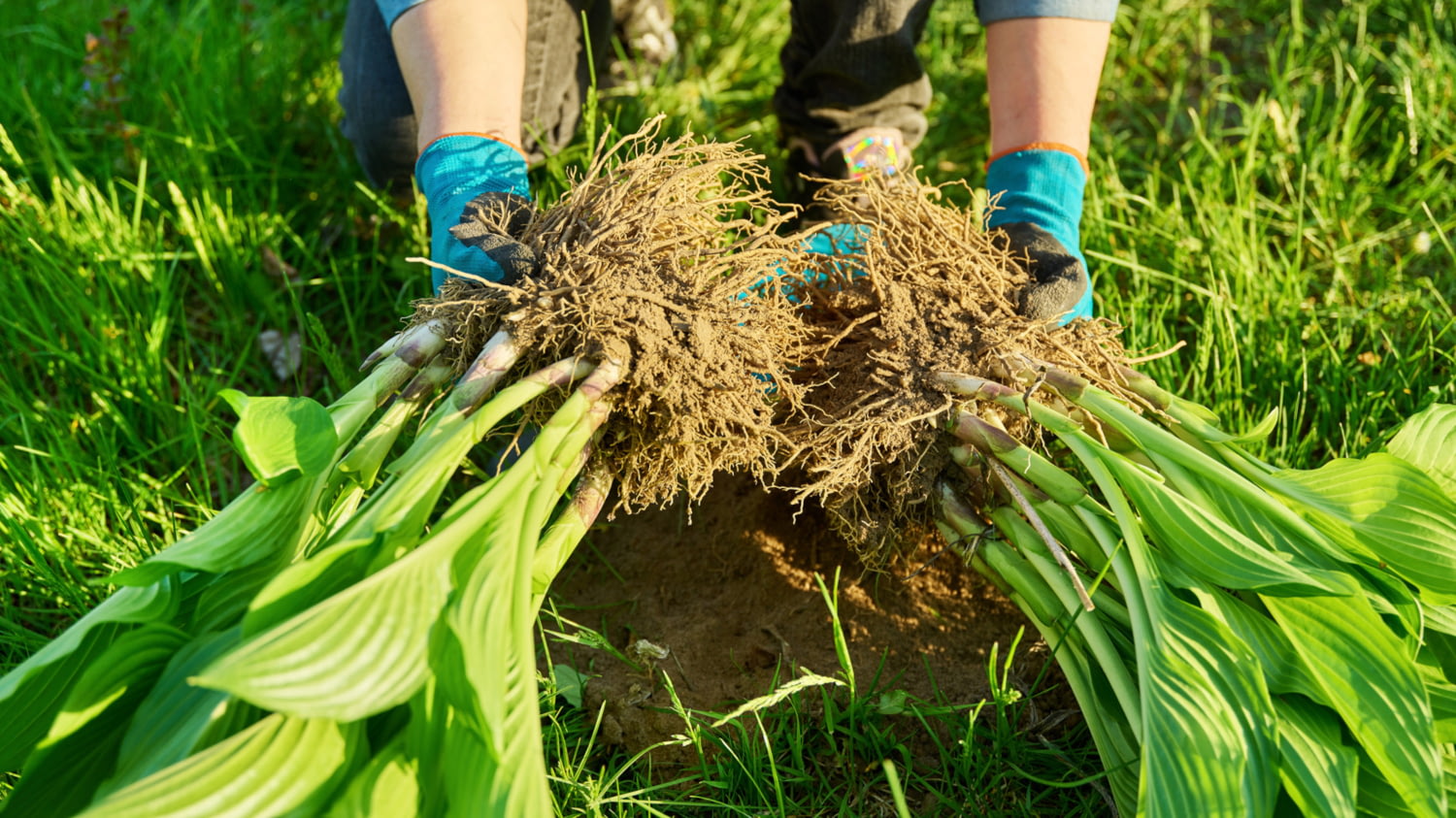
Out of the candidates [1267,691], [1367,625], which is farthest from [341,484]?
[1367,625]

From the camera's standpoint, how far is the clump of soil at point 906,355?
1344mm

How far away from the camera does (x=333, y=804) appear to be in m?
0.89

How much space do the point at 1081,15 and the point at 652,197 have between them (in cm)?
90

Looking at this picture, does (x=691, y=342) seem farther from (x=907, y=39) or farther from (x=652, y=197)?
(x=907, y=39)

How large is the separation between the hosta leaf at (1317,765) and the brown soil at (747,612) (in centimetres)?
43

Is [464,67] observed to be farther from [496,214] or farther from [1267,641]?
[1267,641]

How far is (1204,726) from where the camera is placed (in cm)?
97

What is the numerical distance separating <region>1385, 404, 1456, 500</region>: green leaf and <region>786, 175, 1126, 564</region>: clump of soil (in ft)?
1.21

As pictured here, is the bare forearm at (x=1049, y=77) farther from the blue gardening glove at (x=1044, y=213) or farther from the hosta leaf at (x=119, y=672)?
the hosta leaf at (x=119, y=672)

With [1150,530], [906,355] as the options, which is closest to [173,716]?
[906,355]

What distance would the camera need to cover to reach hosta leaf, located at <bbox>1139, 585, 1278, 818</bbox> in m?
0.94

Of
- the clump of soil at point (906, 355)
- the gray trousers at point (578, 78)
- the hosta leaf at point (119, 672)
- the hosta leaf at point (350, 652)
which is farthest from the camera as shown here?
the gray trousers at point (578, 78)

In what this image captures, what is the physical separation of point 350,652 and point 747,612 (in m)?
0.77

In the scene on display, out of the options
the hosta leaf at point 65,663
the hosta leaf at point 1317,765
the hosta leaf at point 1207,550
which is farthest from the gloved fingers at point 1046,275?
the hosta leaf at point 65,663
